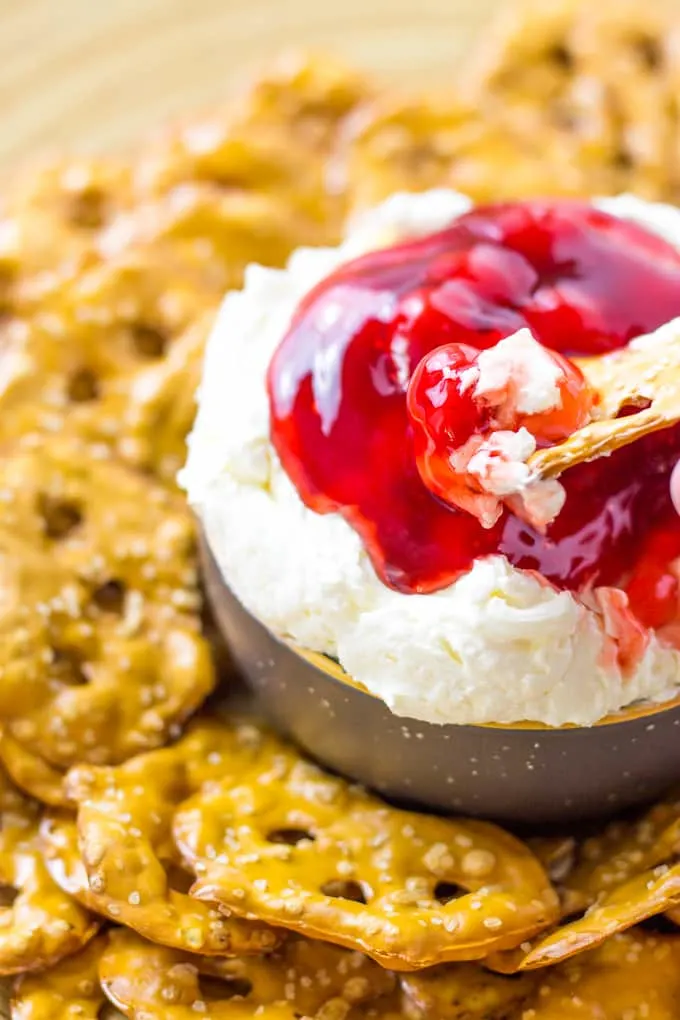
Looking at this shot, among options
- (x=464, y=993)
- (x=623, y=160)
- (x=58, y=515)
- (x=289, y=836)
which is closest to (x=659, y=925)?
(x=464, y=993)

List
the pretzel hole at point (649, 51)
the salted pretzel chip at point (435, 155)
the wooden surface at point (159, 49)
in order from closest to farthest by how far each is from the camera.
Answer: the salted pretzel chip at point (435, 155)
the pretzel hole at point (649, 51)
the wooden surface at point (159, 49)

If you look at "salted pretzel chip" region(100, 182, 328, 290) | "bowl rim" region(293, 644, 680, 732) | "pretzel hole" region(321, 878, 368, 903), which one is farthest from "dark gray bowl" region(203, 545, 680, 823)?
"salted pretzel chip" region(100, 182, 328, 290)

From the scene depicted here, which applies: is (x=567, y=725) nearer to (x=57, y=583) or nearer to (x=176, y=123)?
(x=57, y=583)

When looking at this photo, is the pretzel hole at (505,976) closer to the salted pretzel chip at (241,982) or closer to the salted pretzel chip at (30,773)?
the salted pretzel chip at (241,982)

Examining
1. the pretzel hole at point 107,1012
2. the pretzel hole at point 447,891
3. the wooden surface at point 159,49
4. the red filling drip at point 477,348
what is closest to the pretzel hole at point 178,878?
the pretzel hole at point 107,1012

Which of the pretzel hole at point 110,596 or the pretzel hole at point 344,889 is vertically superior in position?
the pretzel hole at point 110,596

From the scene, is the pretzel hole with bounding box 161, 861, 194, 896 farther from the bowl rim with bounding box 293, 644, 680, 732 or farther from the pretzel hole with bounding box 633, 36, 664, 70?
the pretzel hole with bounding box 633, 36, 664, 70

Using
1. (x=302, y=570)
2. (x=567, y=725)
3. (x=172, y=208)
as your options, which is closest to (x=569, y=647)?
(x=567, y=725)
